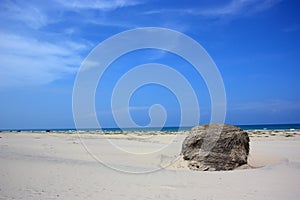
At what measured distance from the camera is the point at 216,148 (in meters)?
13.6

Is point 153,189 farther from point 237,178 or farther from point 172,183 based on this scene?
point 237,178

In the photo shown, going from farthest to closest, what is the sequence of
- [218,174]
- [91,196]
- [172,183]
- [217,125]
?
1. [217,125]
2. [218,174]
3. [172,183]
4. [91,196]

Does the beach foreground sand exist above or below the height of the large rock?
below

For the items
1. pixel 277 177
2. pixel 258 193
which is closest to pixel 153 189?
pixel 258 193

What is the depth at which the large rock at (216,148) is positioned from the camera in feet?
44.2

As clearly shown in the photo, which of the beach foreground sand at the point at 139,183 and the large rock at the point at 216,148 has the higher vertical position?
the large rock at the point at 216,148

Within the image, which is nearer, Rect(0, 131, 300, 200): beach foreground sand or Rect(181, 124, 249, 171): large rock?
Rect(0, 131, 300, 200): beach foreground sand

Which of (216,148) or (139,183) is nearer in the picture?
(139,183)

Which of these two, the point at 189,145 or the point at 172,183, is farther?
the point at 189,145

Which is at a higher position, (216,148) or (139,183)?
(216,148)

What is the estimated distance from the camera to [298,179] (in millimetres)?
10281

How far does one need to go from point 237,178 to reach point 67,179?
6118 millimetres

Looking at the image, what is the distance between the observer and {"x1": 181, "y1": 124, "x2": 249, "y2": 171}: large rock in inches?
530

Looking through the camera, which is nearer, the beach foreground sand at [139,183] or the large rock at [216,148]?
the beach foreground sand at [139,183]
